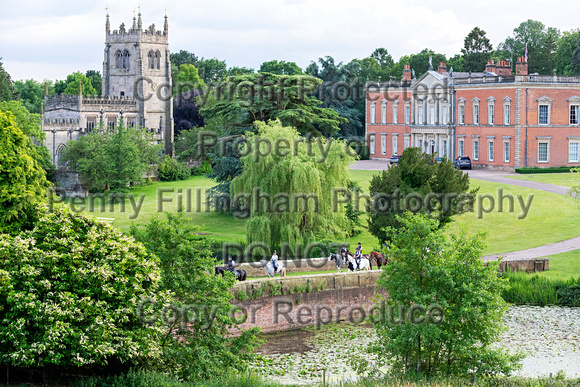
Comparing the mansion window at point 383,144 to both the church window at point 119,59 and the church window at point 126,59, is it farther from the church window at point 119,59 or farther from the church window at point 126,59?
the church window at point 119,59

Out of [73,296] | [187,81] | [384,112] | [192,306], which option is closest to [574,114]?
[384,112]

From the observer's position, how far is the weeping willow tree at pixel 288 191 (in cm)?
3903

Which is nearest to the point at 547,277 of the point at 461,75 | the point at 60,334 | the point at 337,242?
the point at 337,242

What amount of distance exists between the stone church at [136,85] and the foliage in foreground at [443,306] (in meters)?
68.8

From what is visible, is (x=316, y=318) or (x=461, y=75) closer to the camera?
(x=316, y=318)

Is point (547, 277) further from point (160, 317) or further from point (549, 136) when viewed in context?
point (549, 136)

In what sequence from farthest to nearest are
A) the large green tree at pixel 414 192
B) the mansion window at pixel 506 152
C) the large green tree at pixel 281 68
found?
the large green tree at pixel 281 68
the mansion window at pixel 506 152
the large green tree at pixel 414 192

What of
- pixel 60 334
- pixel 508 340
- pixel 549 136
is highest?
pixel 549 136

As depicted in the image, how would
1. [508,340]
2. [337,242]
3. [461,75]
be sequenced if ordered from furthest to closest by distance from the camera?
1. [461,75]
2. [337,242]
3. [508,340]

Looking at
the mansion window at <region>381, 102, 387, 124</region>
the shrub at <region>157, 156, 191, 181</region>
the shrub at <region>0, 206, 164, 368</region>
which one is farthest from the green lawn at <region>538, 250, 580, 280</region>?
the shrub at <region>157, 156, 191, 181</region>

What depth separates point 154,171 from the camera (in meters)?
74.9

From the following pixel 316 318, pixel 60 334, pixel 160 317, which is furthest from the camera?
pixel 316 318

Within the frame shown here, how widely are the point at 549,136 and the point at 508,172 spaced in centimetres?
414

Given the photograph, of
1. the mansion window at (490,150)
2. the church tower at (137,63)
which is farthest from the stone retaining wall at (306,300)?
the church tower at (137,63)
